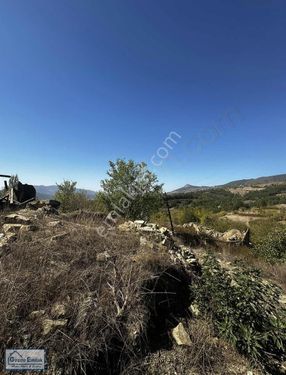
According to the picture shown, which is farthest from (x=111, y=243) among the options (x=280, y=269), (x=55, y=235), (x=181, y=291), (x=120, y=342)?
(x=280, y=269)

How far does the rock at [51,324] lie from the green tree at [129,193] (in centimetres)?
873

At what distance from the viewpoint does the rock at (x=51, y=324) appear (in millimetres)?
2857

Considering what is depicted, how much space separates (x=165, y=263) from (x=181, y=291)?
0.68 metres

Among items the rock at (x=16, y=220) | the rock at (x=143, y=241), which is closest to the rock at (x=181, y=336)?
the rock at (x=143, y=241)

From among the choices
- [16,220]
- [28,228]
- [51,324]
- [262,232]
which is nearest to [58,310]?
[51,324]

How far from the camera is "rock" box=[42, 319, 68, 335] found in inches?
112

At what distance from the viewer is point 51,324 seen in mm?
2920

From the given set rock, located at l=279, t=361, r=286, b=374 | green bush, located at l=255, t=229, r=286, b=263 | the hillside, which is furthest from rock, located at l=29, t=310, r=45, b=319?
green bush, located at l=255, t=229, r=286, b=263

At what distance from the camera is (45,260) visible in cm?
421

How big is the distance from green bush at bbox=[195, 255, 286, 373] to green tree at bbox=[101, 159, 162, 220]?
8393 millimetres

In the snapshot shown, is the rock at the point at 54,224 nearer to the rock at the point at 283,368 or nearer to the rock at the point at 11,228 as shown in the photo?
the rock at the point at 11,228

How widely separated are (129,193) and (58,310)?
891cm

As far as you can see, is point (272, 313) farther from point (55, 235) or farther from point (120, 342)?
point (55, 235)

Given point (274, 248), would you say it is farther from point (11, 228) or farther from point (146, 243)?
point (11, 228)
